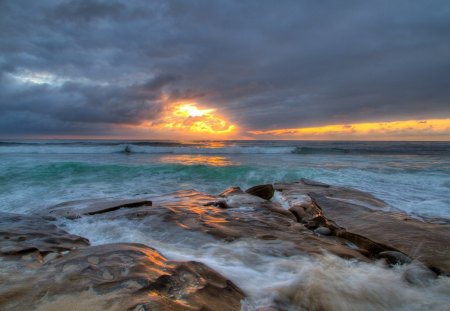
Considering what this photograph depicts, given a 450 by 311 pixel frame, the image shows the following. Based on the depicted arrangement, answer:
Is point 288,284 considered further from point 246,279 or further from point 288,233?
point 288,233

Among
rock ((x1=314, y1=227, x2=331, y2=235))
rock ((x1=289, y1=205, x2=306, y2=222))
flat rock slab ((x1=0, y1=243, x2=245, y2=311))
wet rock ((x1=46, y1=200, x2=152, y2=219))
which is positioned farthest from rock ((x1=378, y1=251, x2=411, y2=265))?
wet rock ((x1=46, y1=200, x2=152, y2=219))

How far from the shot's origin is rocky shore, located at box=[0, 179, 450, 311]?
1.83 m

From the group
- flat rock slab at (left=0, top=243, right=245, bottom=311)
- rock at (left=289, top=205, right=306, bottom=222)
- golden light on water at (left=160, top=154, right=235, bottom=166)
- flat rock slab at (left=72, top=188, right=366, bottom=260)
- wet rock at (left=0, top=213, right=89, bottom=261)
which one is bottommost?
golden light on water at (left=160, top=154, right=235, bottom=166)

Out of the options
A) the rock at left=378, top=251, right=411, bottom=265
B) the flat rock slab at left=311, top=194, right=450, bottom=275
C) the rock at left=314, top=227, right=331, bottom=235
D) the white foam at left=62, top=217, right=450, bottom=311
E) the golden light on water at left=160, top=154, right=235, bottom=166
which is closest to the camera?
the white foam at left=62, top=217, right=450, bottom=311

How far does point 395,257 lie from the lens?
305 cm

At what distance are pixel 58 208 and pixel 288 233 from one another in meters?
4.54

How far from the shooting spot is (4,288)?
1.91m

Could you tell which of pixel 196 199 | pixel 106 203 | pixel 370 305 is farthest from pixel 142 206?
pixel 370 305

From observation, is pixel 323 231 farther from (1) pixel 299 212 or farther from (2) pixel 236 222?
(2) pixel 236 222

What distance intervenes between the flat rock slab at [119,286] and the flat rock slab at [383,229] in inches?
89.5

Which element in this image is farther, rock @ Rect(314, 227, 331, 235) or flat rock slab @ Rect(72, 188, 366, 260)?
rock @ Rect(314, 227, 331, 235)

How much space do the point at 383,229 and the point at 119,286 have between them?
3659 millimetres

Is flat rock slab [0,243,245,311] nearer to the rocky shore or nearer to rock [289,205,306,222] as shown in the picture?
the rocky shore

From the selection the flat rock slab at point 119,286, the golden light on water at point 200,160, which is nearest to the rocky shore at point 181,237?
the flat rock slab at point 119,286
